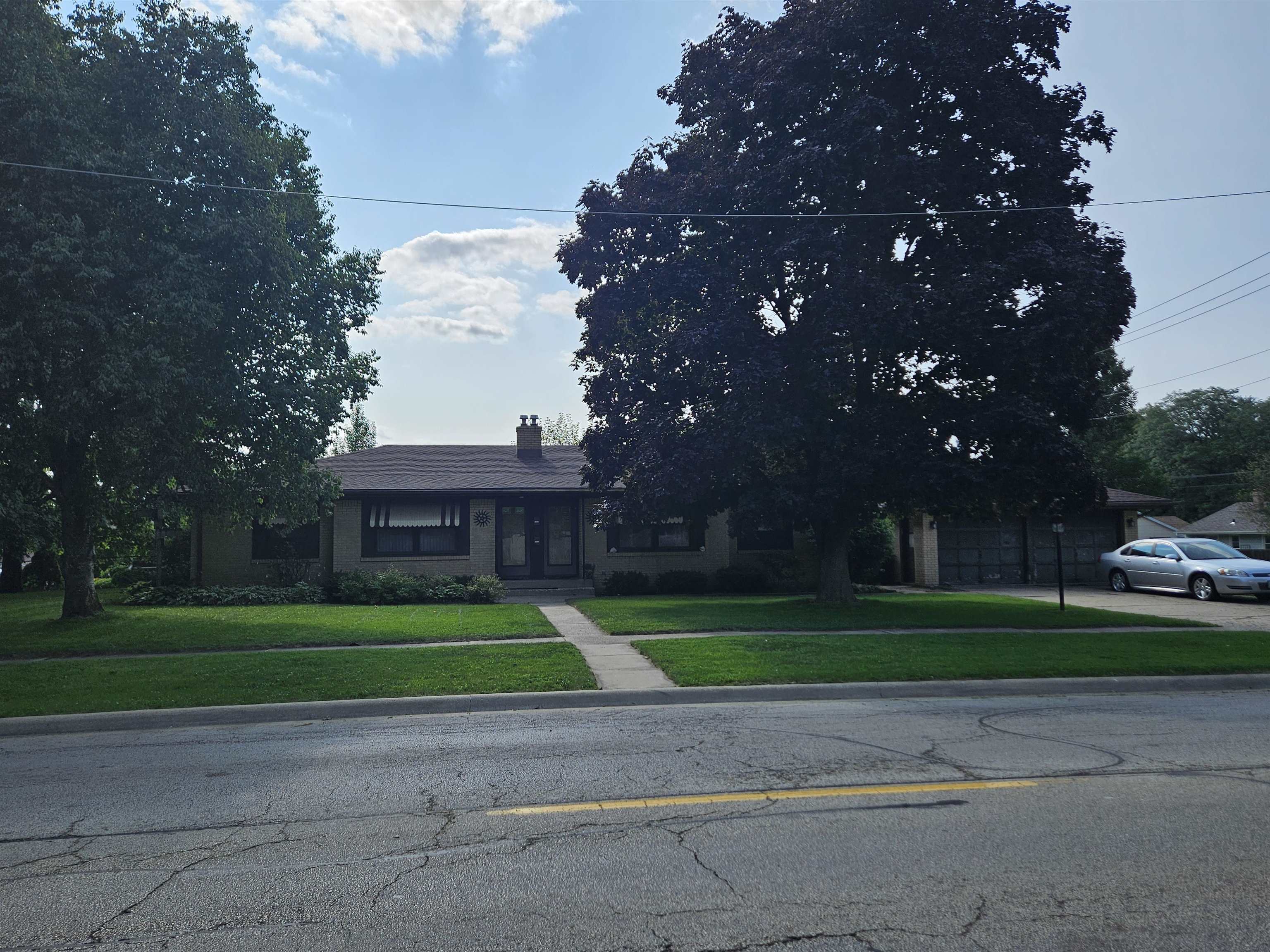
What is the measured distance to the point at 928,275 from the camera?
17781 millimetres

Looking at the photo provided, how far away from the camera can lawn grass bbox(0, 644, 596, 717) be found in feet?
31.3

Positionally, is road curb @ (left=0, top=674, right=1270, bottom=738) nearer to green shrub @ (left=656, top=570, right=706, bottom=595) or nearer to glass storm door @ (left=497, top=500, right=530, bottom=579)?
green shrub @ (left=656, top=570, right=706, bottom=595)

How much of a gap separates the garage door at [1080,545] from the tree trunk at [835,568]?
12.2 m

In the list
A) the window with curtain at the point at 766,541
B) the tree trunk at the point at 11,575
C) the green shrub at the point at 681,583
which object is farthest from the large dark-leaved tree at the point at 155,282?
the tree trunk at the point at 11,575

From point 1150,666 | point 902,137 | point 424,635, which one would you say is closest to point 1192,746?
point 1150,666

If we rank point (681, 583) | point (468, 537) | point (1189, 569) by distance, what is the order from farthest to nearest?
point (468, 537) → point (681, 583) → point (1189, 569)

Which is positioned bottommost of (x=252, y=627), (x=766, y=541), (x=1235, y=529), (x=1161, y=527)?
(x=252, y=627)

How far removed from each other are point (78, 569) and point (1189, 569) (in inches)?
1006

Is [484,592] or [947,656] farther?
[484,592]

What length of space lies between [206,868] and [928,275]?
16328 millimetres

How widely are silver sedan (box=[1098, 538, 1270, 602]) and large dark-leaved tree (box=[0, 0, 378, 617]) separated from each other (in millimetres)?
20900

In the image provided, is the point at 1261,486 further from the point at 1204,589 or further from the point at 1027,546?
the point at 1204,589

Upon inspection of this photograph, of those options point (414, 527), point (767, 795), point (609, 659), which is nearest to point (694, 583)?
point (414, 527)

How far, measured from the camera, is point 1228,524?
52469mm
